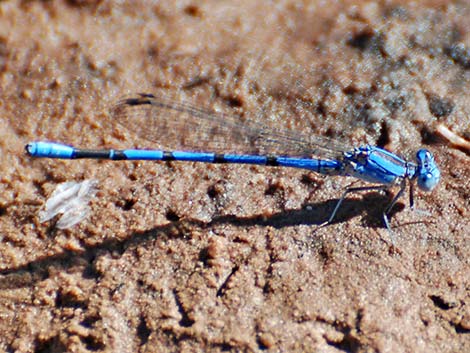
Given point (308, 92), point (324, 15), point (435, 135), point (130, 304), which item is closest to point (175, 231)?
point (130, 304)

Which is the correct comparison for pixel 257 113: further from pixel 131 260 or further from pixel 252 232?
pixel 131 260

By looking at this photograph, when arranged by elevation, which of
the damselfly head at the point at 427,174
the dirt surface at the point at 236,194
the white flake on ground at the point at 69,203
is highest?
the damselfly head at the point at 427,174

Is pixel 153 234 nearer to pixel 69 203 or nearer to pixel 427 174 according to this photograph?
pixel 69 203

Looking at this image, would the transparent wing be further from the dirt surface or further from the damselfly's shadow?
the damselfly's shadow

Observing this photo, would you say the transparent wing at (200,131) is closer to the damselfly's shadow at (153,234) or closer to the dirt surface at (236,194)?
the dirt surface at (236,194)

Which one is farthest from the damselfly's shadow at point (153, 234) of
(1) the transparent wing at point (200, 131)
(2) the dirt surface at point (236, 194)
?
(1) the transparent wing at point (200, 131)

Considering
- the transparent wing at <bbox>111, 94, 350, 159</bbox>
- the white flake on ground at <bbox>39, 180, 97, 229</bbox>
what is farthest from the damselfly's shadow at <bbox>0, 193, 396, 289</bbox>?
the transparent wing at <bbox>111, 94, 350, 159</bbox>
